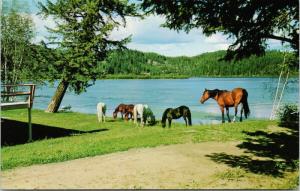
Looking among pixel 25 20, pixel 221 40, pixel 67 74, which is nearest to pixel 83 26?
pixel 67 74

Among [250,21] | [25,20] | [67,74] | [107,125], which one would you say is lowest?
[107,125]

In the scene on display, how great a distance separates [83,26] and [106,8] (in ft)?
7.16

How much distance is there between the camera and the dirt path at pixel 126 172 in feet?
32.0

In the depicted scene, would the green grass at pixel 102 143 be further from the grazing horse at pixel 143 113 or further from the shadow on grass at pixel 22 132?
the grazing horse at pixel 143 113

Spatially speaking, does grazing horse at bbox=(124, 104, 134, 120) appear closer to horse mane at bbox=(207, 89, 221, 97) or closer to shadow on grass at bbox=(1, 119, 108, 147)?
shadow on grass at bbox=(1, 119, 108, 147)

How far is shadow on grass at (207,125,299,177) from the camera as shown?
441 inches

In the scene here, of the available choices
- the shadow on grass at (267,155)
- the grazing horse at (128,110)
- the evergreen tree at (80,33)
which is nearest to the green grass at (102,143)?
the shadow on grass at (267,155)

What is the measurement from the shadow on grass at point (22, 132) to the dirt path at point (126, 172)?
6490 millimetres

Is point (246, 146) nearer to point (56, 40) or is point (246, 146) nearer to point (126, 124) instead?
point (126, 124)

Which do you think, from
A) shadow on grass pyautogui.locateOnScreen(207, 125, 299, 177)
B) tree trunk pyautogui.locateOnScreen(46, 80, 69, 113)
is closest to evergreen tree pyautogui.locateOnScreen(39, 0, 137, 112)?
tree trunk pyautogui.locateOnScreen(46, 80, 69, 113)

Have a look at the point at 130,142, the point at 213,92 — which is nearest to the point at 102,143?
the point at 130,142

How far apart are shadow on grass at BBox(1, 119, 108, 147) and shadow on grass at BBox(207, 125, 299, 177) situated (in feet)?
27.9

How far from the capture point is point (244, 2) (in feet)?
36.0

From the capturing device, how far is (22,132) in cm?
1955
